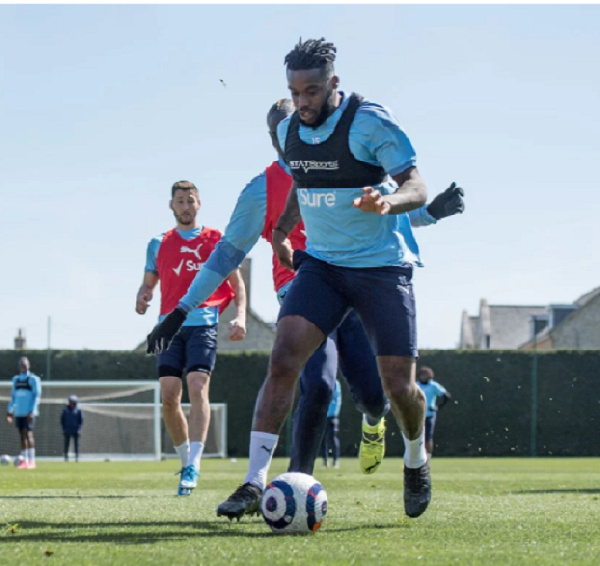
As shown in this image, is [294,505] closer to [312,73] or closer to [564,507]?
[312,73]

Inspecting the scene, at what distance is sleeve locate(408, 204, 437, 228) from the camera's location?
6680 millimetres

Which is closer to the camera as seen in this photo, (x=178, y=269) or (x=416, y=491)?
(x=416, y=491)

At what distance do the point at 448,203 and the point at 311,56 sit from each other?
1.27 meters

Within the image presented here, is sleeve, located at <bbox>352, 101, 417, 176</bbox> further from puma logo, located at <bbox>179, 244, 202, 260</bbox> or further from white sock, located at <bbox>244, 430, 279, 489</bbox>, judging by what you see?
puma logo, located at <bbox>179, 244, 202, 260</bbox>

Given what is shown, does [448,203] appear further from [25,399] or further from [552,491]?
[25,399]

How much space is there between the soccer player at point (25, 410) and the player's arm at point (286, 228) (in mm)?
17566

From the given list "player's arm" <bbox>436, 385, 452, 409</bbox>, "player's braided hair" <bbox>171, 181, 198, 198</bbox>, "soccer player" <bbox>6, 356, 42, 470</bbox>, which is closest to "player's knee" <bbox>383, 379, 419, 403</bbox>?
"player's braided hair" <bbox>171, 181, 198, 198</bbox>

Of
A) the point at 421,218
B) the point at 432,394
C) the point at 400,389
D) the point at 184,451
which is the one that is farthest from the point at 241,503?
the point at 432,394

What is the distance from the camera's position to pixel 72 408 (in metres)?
29.9

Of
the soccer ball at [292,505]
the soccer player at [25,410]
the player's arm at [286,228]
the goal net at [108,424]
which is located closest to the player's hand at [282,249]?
the player's arm at [286,228]

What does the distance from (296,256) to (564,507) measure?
2.79 metres

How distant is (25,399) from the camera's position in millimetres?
24766

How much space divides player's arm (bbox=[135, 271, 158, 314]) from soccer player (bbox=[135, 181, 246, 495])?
11 millimetres

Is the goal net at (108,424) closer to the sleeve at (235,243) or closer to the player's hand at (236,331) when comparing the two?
the player's hand at (236,331)
